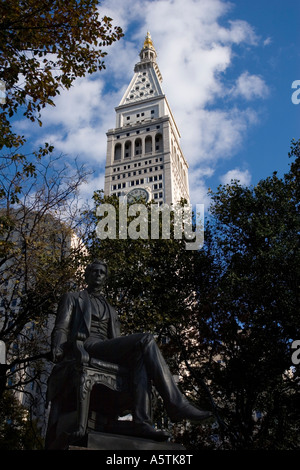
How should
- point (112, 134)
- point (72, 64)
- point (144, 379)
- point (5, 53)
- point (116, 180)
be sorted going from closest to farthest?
1. point (144, 379)
2. point (5, 53)
3. point (72, 64)
4. point (116, 180)
5. point (112, 134)

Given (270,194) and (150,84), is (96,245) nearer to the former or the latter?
(270,194)

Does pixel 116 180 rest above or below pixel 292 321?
above

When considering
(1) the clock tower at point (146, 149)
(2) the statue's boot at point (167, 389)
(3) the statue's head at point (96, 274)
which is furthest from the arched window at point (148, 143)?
(2) the statue's boot at point (167, 389)

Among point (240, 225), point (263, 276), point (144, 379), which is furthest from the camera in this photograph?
point (240, 225)

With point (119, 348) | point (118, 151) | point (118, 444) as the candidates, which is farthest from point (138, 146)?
point (118, 444)

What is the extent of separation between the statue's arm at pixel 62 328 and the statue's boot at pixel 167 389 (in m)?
1.23

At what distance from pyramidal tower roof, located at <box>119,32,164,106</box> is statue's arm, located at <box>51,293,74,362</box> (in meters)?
90.2

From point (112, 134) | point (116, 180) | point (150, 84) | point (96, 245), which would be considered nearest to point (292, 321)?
point (96, 245)

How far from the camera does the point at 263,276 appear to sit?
15492 millimetres

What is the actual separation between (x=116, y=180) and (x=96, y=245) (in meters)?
64.4

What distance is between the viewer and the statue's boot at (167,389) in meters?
5.07

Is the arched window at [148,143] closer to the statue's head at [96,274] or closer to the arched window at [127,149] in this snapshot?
the arched window at [127,149]

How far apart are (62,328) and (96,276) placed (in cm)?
122

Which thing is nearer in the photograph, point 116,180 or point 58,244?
point 58,244
